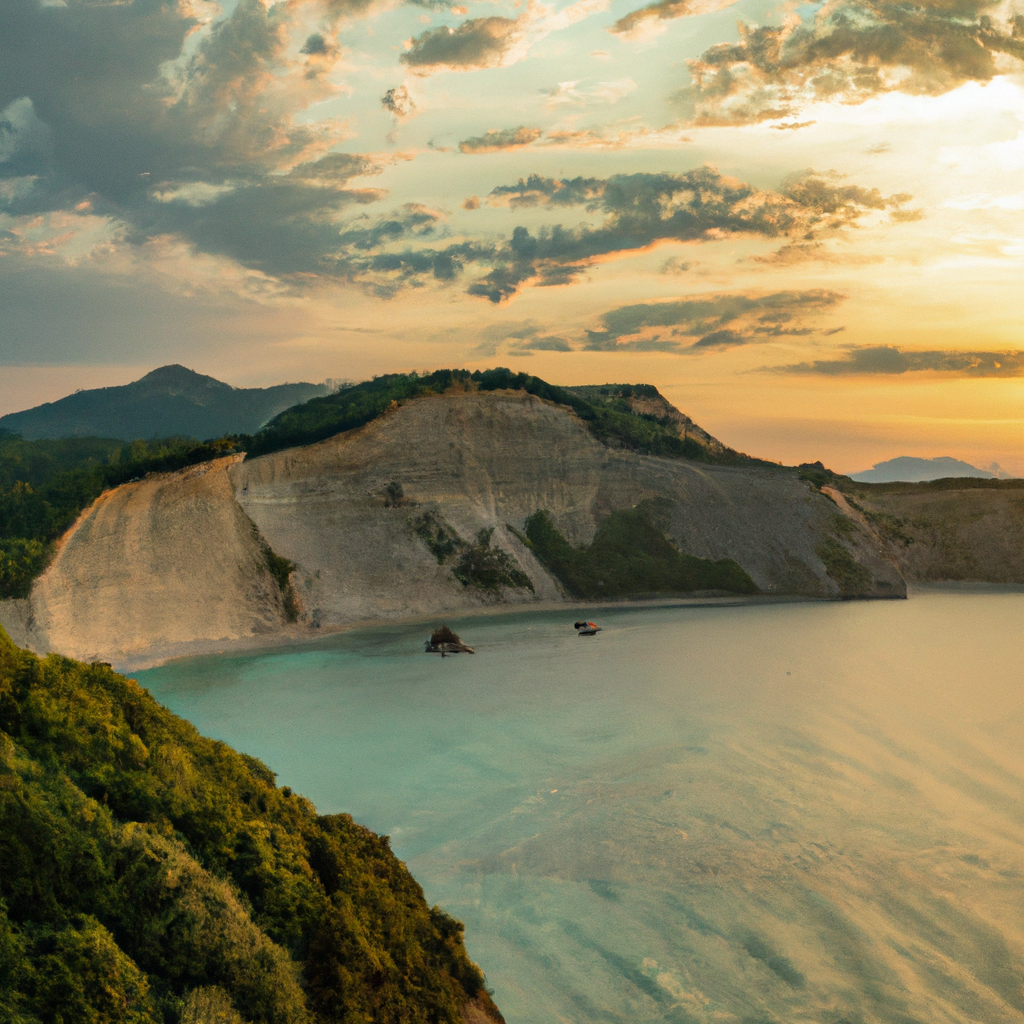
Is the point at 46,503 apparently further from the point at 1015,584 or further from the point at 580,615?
the point at 1015,584

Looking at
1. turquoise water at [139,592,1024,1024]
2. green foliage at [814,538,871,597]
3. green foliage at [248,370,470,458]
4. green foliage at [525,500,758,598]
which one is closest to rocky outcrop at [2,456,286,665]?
turquoise water at [139,592,1024,1024]

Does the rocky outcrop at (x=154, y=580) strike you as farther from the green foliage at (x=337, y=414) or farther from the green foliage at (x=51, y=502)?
the green foliage at (x=337, y=414)

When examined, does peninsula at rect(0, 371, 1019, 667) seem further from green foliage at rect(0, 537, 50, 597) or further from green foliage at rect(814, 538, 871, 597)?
green foliage at rect(0, 537, 50, 597)

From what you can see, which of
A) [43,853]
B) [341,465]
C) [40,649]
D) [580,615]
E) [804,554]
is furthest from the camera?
[804,554]

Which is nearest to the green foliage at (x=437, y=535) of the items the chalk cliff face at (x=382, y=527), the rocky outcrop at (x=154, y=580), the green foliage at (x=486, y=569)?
the chalk cliff face at (x=382, y=527)

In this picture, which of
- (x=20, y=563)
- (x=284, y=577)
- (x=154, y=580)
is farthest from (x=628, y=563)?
(x=20, y=563)

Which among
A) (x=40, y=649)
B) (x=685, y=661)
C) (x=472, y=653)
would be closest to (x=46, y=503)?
(x=40, y=649)
